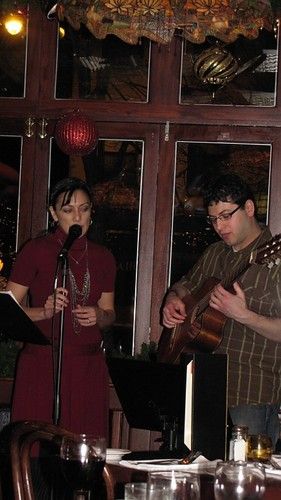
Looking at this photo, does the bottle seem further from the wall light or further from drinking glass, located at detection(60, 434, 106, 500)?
the wall light

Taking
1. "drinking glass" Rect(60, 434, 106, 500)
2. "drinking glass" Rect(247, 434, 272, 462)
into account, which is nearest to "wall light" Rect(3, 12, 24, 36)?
"drinking glass" Rect(247, 434, 272, 462)

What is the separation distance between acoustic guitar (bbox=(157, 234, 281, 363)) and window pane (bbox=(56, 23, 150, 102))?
1678 millimetres

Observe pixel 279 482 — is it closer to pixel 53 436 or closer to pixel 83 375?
pixel 53 436

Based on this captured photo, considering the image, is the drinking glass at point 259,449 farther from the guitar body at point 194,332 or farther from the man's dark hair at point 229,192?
the man's dark hair at point 229,192

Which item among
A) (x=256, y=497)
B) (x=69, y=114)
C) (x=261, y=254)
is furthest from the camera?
(x=69, y=114)

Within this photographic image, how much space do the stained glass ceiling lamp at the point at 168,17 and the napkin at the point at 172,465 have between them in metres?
1.24

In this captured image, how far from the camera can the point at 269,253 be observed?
3.65m

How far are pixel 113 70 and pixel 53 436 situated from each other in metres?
3.38

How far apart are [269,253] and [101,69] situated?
2.17 m

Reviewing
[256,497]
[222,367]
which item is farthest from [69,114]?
[256,497]

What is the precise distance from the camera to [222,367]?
8.43ft

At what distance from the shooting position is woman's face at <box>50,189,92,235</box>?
421cm

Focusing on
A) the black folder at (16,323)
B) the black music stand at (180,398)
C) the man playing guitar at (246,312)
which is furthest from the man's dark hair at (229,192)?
the black music stand at (180,398)

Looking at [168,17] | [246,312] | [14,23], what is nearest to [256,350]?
[246,312]
